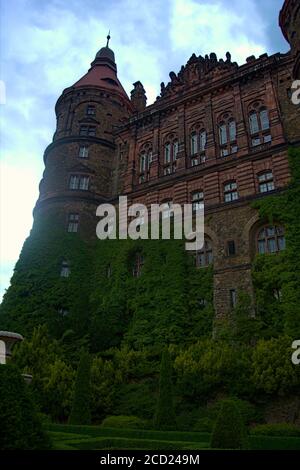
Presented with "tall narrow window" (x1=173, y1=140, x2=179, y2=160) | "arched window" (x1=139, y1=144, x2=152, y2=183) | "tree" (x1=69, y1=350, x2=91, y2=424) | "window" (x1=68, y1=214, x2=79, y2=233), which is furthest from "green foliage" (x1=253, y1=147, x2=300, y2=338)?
"window" (x1=68, y1=214, x2=79, y2=233)

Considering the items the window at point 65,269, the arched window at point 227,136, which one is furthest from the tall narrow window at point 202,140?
the window at point 65,269

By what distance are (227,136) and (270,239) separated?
10558mm

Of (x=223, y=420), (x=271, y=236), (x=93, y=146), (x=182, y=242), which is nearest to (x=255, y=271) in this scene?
(x=271, y=236)

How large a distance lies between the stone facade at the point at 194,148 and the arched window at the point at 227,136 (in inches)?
3.9

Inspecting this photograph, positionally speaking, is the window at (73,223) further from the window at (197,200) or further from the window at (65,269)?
the window at (197,200)

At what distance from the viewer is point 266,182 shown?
27156 mm

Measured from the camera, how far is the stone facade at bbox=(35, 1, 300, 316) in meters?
26.5

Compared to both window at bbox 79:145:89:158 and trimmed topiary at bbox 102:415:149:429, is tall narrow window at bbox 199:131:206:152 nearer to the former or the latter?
window at bbox 79:145:89:158

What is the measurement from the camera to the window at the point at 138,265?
2939 cm

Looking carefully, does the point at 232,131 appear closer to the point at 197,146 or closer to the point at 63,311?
the point at 197,146

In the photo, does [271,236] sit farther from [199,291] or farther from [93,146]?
[93,146]

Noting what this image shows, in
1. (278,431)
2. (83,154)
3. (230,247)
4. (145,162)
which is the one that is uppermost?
(83,154)

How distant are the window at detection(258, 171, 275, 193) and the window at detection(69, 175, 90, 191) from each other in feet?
51.1

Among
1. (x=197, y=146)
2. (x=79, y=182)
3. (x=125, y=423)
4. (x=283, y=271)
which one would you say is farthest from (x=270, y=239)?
(x=79, y=182)
